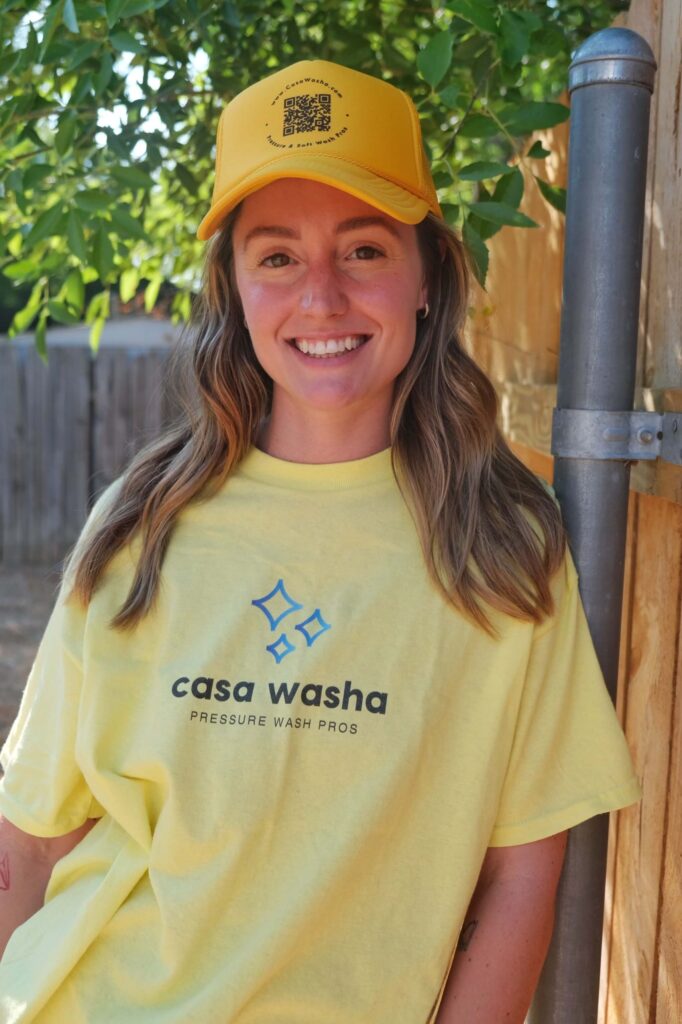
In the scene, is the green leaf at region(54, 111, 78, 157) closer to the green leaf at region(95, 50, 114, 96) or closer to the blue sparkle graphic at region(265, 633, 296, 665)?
the green leaf at region(95, 50, 114, 96)

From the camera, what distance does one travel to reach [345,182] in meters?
1.84

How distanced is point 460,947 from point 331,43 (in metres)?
2.22

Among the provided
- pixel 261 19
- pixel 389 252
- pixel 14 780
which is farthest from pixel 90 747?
pixel 261 19

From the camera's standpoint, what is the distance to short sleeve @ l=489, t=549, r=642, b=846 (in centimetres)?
172

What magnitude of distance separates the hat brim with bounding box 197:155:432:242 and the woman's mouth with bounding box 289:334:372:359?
204mm

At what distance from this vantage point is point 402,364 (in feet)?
6.50

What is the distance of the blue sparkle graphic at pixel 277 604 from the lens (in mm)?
1831

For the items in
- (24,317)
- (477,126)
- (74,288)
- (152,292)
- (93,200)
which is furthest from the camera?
(152,292)

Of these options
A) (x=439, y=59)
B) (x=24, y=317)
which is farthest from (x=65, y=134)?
(x=24, y=317)

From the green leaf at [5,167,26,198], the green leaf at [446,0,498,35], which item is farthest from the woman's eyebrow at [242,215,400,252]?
the green leaf at [5,167,26,198]

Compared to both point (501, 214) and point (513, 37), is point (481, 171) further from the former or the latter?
point (513, 37)

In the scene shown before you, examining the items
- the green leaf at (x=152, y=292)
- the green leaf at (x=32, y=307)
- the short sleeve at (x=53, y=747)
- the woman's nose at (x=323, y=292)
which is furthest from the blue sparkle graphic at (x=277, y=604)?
the green leaf at (x=152, y=292)

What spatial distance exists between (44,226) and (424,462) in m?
1.07

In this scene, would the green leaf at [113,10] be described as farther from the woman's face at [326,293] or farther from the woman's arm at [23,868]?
the woman's arm at [23,868]
